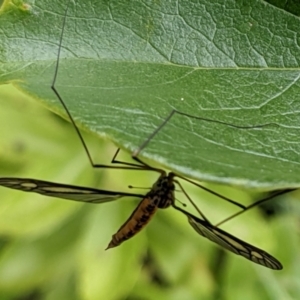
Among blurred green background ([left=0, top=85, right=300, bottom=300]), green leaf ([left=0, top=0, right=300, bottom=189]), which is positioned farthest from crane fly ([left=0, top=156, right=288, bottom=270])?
blurred green background ([left=0, top=85, right=300, bottom=300])

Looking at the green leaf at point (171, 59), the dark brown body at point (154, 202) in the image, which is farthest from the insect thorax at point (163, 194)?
the green leaf at point (171, 59)

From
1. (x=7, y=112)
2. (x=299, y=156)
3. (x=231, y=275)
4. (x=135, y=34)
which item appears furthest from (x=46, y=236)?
(x=299, y=156)

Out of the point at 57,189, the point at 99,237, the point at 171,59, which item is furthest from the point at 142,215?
the point at 99,237

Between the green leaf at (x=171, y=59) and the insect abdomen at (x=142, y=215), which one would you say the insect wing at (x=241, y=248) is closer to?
the insect abdomen at (x=142, y=215)

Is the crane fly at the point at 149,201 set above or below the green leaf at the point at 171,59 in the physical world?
→ below

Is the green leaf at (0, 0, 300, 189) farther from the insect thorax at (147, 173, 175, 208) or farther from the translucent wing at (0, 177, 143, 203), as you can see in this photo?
the insect thorax at (147, 173, 175, 208)

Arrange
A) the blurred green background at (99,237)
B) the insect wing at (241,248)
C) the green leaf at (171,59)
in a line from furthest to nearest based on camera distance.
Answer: the blurred green background at (99,237)
the insect wing at (241,248)
the green leaf at (171,59)

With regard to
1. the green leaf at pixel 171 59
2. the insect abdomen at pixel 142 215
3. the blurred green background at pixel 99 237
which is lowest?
the blurred green background at pixel 99 237

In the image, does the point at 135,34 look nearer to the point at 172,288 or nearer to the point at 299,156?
the point at 299,156
